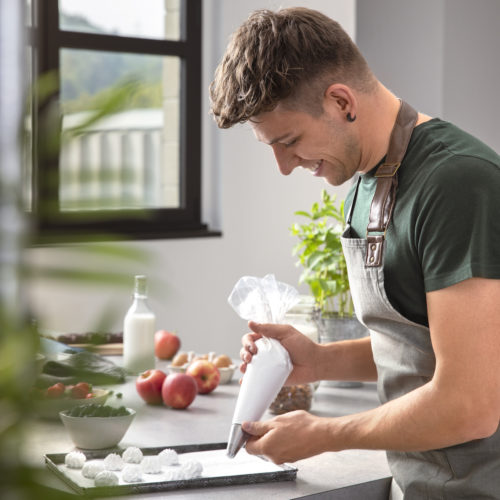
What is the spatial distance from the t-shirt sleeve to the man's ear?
0.19 m

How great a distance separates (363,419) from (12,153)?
1.08 meters

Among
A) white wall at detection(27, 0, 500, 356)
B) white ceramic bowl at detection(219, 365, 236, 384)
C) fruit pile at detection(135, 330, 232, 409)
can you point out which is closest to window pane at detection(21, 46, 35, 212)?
fruit pile at detection(135, 330, 232, 409)

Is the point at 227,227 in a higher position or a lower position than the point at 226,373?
higher

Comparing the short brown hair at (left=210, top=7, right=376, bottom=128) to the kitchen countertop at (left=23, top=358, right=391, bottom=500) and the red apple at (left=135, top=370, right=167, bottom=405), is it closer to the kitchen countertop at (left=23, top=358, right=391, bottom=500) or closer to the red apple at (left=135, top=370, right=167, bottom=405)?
the kitchen countertop at (left=23, top=358, right=391, bottom=500)

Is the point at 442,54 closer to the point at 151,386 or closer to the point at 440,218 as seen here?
the point at 151,386

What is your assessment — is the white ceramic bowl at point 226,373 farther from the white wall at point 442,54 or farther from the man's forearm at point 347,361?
the white wall at point 442,54

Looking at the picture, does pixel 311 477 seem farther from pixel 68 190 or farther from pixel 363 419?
pixel 68 190

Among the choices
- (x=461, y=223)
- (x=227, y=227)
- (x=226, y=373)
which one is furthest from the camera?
(x=227, y=227)

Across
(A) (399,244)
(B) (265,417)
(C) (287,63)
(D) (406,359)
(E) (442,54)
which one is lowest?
(B) (265,417)

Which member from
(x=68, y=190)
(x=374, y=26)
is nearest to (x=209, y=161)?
(x=374, y=26)

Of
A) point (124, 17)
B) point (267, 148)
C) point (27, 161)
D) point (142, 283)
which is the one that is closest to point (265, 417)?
point (142, 283)

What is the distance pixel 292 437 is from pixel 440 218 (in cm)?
42

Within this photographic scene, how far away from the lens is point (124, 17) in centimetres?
379

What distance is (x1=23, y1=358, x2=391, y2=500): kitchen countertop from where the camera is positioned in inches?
53.4
